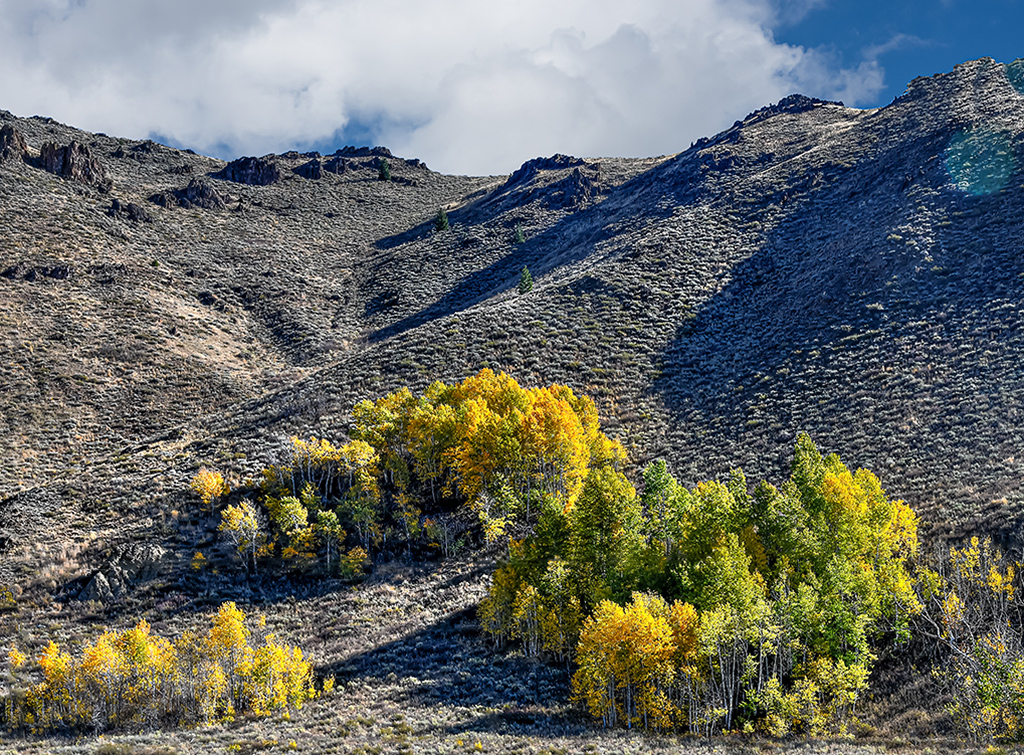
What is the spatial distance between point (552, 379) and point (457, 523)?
22.5m

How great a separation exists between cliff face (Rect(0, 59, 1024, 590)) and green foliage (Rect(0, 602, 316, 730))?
1432 cm

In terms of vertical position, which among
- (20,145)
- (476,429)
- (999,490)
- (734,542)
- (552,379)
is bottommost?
(734,542)

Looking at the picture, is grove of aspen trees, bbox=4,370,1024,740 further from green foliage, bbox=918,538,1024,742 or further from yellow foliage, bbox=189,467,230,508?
yellow foliage, bbox=189,467,230,508

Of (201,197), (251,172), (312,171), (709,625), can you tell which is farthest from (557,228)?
(709,625)

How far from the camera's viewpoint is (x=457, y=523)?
1860 inches

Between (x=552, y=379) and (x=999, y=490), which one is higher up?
(x=552, y=379)

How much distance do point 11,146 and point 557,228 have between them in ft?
314

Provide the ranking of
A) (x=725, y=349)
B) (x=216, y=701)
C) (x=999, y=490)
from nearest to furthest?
(x=216, y=701), (x=999, y=490), (x=725, y=349)

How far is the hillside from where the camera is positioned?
160 ft

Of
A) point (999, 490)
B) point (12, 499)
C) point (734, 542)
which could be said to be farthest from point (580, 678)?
point (12, 499)

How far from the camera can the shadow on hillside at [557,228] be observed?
10069 centimetres

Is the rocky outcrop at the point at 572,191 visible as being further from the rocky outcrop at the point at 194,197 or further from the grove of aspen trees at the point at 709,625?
the grove of aspen trees at the point at 709,625

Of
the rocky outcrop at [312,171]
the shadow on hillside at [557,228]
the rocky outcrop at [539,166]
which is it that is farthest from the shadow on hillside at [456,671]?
the rocky outcrop at [312,171]

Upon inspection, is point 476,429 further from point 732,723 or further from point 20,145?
point 20,145
